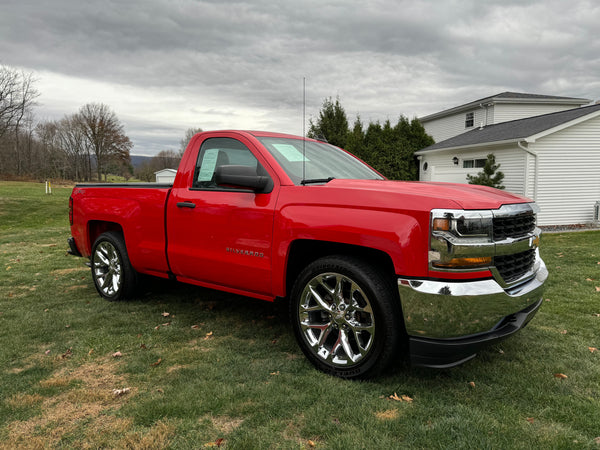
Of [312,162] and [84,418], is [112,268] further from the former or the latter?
[312,162]

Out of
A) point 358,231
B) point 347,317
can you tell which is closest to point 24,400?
point 347,317

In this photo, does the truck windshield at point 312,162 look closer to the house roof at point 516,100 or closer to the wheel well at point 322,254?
the wheel well at point 322,254

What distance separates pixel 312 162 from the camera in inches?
155

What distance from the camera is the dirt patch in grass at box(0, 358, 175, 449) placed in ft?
8.06

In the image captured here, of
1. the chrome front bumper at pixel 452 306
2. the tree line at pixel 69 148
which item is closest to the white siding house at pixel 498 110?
the chrome front bumper at pixel 452 306

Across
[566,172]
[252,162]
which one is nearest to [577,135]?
[566,172]

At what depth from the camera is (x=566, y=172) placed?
50.2 feet

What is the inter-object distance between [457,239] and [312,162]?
5.48 feet

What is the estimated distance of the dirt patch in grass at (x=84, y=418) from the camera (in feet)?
8.06

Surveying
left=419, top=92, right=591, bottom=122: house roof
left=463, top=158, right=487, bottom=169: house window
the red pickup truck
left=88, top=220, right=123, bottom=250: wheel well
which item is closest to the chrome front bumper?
the red pickup truck

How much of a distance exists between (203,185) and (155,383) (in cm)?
184

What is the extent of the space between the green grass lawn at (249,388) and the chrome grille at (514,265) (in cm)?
77

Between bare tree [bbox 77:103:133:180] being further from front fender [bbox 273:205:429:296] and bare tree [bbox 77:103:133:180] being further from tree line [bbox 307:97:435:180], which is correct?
front fender [bbox 273:205:429:296]

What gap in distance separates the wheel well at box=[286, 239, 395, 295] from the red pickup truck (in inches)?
0.4
